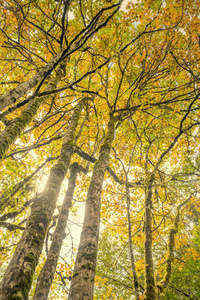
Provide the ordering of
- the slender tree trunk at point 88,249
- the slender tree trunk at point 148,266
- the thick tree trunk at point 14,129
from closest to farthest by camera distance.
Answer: the slender tree trunk at point 88,249
the thick tree trunk at point 14,129
the slender tree trunk at point 148,266

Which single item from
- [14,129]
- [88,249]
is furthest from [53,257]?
[14,129]

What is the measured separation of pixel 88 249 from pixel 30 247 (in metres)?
0.90

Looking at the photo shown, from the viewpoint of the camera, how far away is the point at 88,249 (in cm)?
225

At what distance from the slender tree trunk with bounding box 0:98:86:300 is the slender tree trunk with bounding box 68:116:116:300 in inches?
24.6

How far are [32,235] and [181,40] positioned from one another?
32.1 feet

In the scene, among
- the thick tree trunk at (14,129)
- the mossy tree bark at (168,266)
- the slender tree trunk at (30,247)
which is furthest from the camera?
the mossy tree bark at (168,266)

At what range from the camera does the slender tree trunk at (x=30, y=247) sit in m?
1.50

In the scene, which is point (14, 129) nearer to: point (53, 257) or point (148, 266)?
point (53, 257)

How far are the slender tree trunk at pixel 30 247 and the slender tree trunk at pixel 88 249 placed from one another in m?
0.62

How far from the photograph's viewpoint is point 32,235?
2.14m

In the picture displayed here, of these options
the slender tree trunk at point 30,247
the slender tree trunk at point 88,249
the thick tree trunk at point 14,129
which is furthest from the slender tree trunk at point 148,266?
the thick tree trunk at point 14,129

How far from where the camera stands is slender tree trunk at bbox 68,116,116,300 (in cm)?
183

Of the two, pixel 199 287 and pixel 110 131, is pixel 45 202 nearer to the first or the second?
pixel 110 131

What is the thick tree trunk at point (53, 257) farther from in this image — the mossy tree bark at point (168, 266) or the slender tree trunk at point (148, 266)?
the mossy tree bark at point (168, 266)
